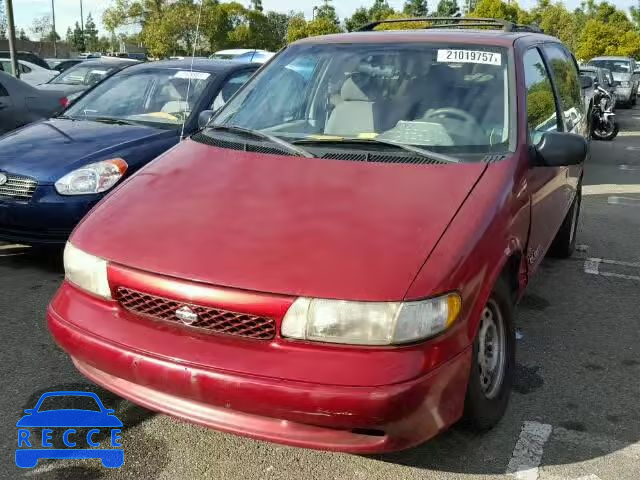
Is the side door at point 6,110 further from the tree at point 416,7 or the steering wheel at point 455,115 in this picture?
the tree at point 416,7

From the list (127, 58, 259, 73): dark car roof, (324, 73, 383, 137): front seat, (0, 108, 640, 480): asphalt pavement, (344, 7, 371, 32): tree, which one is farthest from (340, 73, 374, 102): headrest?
(344, 7, 371, 32): tree

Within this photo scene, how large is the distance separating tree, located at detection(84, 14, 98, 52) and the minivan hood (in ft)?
331

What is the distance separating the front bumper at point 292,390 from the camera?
216 centimetres

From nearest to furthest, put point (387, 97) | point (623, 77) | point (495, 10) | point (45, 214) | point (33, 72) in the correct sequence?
point (387, 97)
point (45, 214)
point (33, 72)
point (623, 77)
point (495, 10)

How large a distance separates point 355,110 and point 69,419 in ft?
6.87

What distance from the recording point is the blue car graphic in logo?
2.75 m

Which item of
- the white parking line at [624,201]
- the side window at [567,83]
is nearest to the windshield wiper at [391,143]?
the side window at [567,83]

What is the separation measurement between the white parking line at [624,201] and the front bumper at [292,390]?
6276 mm

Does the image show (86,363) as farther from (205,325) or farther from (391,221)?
(391,221)

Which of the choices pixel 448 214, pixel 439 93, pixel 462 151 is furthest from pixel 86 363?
pixel 439 93

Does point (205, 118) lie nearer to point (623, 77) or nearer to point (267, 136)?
point (267, 136)

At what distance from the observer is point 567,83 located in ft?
16.2

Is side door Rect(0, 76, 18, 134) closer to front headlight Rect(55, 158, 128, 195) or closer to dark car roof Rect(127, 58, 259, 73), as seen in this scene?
dark car roof Rect(127, 58, 259, 73)

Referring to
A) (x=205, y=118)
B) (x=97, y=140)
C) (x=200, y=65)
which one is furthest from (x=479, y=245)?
(x=200, y=65)
